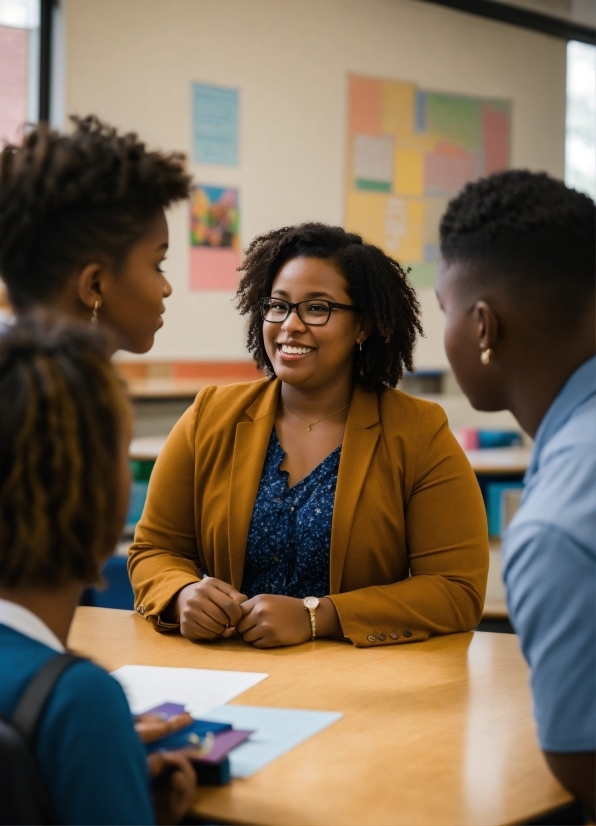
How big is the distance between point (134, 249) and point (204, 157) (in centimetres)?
345

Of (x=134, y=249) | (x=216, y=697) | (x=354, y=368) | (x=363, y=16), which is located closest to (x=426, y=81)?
(x=363, y=16)

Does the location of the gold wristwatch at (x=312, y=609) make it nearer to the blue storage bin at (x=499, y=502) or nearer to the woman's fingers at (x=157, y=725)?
the woman's fingers at (x=157, y=725)

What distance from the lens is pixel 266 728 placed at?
1483 millimetres

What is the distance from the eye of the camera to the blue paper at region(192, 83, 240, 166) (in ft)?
16.4

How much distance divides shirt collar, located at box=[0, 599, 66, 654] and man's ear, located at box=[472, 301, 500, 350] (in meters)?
0.70

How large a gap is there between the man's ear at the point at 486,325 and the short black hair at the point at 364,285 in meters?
0.86

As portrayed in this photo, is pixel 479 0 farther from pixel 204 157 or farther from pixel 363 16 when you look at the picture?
pixel 204 157

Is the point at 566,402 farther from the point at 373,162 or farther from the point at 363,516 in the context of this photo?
the point at 373,162

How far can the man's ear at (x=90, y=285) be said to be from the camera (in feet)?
5.64

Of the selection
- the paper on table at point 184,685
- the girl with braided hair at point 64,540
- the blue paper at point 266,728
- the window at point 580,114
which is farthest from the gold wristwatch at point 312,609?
the window at point 580,114

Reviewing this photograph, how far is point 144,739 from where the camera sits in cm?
132

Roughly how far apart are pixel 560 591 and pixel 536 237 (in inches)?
19.8

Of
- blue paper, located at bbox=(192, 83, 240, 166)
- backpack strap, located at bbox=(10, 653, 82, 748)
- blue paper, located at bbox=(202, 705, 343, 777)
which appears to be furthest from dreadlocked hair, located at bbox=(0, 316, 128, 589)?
blue paper, located at bbox=(192, 83, 240, 166)

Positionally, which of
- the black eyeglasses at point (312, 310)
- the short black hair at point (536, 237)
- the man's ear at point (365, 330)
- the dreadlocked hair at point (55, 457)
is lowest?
the dreadlocked hair at point (55, 457)
